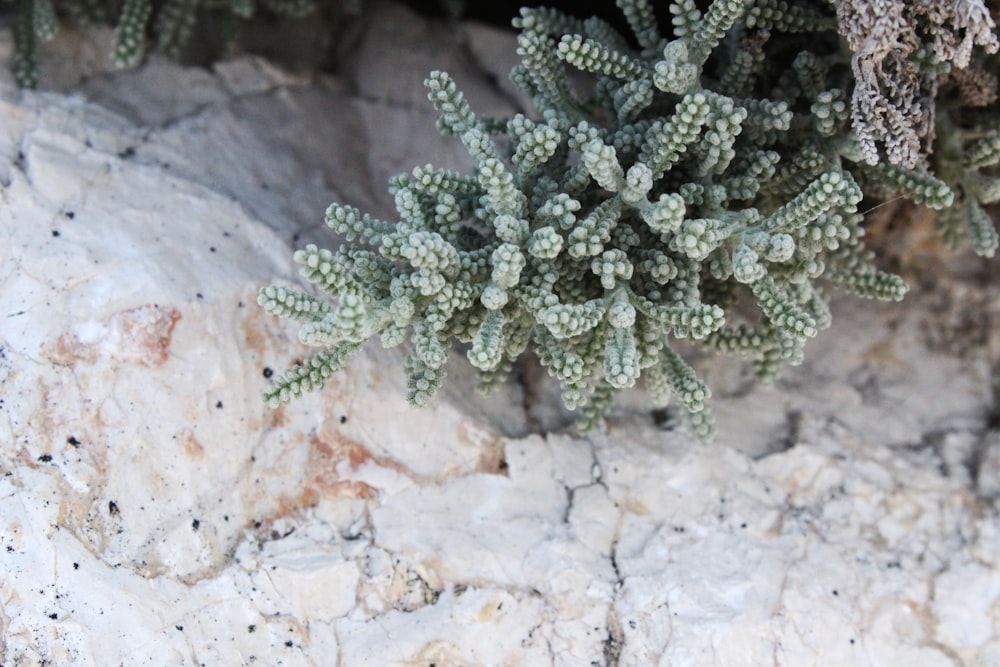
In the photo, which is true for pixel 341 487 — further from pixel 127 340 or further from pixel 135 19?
pixel 135 19

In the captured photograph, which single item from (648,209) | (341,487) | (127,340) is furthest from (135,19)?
(648,209)

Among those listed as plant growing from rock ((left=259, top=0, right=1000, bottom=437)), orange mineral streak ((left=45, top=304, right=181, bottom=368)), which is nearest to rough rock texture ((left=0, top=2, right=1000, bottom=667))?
orange mineral streak ((left=45, top=304, right=181, bottom=368))

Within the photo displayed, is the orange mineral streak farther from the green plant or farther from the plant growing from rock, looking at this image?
the green plant

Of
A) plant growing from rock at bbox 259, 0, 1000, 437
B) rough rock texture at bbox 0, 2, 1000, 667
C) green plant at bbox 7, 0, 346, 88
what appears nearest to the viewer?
plant growing from rock at bbox 259, 0, 1000, 437

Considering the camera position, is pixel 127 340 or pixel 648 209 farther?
pixel 127 340

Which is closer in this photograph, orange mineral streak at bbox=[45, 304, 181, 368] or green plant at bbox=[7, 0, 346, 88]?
orange mineral streak at bbox=[45, 304, 181, 368]

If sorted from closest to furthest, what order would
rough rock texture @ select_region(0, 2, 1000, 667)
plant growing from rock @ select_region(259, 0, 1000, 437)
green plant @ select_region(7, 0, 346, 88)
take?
plant growing from rock @ select_region(259, 0, 1000, 437) < rough rock texture @ select_region(0, 2, 1000, 667) < green plant @ select_region(7, 0, 346, 88)

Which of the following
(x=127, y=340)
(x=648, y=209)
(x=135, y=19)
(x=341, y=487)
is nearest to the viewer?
(x=648, y=209)
